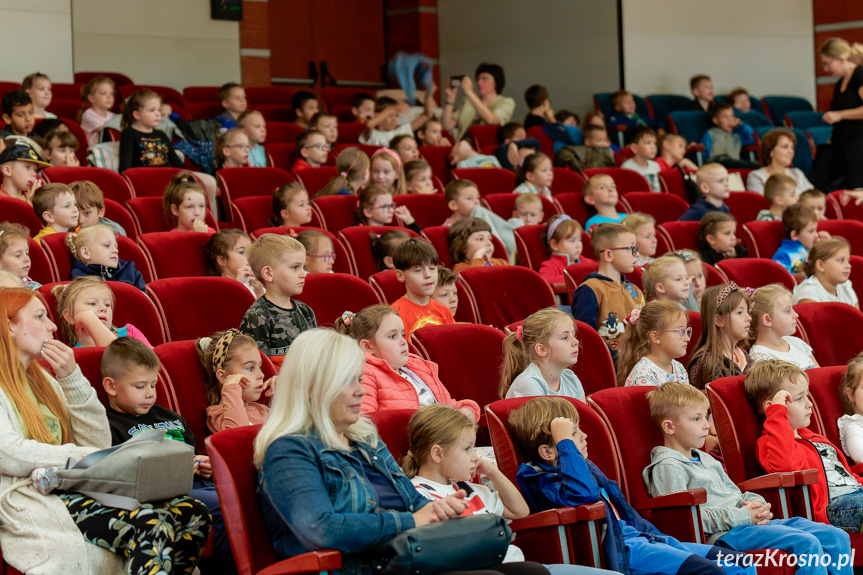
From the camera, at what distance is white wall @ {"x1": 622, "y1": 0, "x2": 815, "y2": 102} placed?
8562 mm

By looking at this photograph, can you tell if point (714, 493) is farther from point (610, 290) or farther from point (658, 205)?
point (658, 205)

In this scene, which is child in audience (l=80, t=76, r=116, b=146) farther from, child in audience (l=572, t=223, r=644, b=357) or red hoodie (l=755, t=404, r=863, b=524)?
red hoodie (l=755, t=404, r=863, b=524)

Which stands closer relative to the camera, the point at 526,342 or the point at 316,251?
the point at 526,342

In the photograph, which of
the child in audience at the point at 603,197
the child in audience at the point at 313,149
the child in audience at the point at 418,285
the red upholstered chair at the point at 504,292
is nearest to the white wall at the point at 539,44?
the child in audience at the point at 603,197

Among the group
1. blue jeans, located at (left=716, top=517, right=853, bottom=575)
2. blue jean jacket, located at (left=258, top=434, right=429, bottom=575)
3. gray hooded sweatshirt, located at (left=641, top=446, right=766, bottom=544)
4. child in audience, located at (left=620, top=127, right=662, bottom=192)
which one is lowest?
blue jeans, located at (left=716, top=517, right=853, bottom=575)

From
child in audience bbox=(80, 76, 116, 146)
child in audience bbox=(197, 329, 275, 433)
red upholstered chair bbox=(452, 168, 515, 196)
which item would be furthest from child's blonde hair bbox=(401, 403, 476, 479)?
child in audience bbox=(80, 76, 116, 146)

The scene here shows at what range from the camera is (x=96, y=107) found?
6164mm

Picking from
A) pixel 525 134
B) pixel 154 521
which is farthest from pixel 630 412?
pixel 525 134

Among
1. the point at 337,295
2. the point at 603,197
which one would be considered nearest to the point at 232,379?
the point at 337,295

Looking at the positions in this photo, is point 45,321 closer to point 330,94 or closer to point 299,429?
point 299,429

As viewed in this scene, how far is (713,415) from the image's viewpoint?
3.10m

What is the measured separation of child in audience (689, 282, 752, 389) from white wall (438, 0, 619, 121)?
5137 millimetres

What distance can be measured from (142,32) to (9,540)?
21.1ft

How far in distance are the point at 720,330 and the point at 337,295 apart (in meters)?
1.33
